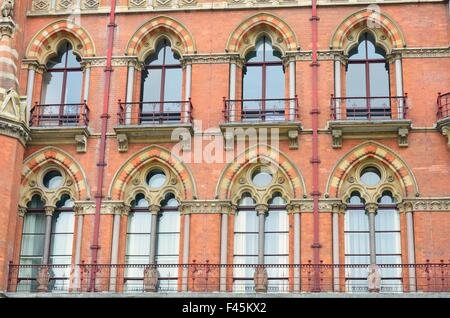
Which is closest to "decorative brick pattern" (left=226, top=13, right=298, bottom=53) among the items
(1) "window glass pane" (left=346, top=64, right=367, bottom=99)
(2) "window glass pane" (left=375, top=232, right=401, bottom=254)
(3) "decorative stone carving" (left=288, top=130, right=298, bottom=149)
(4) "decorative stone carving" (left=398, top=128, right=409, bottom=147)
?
(1) "window glass pane" (left=346, top=64, right=367, bottom=99)

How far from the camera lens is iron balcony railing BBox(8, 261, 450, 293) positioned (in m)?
22.4

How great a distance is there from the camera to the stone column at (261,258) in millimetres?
22516

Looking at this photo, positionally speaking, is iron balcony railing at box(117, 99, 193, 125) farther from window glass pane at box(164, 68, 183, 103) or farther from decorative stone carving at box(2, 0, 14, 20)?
decorative stone carving at box(2, 0, 14, 20)

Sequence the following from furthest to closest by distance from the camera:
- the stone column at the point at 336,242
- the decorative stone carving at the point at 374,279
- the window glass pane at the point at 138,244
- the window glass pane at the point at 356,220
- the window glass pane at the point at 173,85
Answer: the window glass pane at the point at 173,85, the window glass pane at the point at 138,244, the window glass pane at the point at 356,220, the stone column at the point at 336,242, the decorative stone carving at the point at 374,279

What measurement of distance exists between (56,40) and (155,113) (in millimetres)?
4118

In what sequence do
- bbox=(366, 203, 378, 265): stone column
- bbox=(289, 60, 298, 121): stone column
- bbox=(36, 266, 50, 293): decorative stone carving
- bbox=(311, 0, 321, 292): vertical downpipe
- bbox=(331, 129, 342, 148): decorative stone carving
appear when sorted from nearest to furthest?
bbox=(311, 0, 321, 292): vertical downpipe, bbox=(36, 266, 50, 293): decorative stone carving, bbox=(366, 203, 378, 265): stone column, bbox=(331, 129, 342, 148): decorative stone carving, bbox=(289, 60, 298, 121): stone column

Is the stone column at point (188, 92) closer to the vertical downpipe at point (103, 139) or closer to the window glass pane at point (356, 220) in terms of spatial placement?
the vertical downpipe at point (103, 139)

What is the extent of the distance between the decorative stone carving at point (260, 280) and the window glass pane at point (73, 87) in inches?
302

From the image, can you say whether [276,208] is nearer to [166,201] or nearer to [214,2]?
[166,201]

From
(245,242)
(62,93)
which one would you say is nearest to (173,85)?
(62,93)

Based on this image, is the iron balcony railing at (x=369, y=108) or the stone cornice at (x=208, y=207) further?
the iron balcony railing at (x=369, y=108)

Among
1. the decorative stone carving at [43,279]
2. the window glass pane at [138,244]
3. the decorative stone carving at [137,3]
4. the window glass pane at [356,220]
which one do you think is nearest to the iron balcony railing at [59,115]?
the decorative stone carving at [137,3]

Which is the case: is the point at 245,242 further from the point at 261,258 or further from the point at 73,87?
the point at 73,87

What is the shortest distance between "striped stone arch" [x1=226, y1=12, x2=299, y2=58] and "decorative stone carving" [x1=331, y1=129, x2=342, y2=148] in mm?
3091
